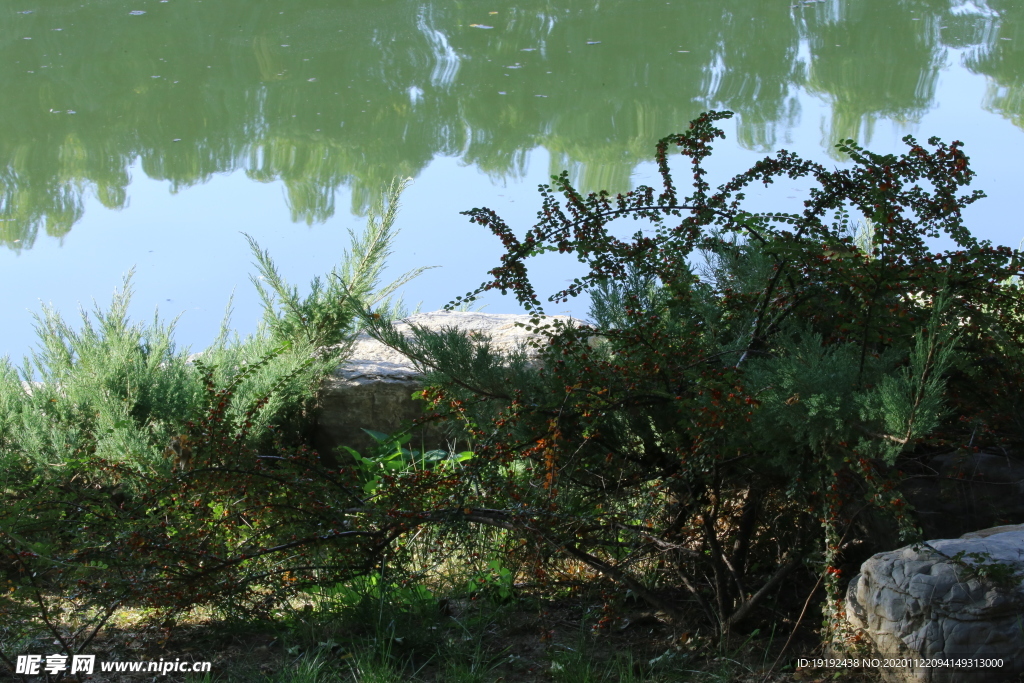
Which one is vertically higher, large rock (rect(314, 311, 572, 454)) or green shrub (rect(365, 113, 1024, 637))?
green shrub (rect(365, 113, 1024, 637))

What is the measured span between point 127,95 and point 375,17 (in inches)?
136

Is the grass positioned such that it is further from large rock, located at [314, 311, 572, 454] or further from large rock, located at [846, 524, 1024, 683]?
large rock, located at [314, 311, 572, 454]

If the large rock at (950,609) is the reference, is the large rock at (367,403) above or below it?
below

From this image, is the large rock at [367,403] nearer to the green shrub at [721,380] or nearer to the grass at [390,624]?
the grass at [390,624]

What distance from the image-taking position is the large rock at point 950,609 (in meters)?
2.11

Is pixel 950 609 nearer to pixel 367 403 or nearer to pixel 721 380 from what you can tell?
pixel 721 380

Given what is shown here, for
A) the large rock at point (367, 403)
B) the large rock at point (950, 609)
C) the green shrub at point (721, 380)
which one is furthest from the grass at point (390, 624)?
the large rock at point (367, 403)

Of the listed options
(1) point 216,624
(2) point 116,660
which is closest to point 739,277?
(1) point 216,624

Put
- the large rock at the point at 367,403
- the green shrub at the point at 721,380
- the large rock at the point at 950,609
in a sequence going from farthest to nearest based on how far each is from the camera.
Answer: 1. the large rock at the point at 367,403
2. the green shrub at the point at 721,380
3. the large rock at the point at 950,609

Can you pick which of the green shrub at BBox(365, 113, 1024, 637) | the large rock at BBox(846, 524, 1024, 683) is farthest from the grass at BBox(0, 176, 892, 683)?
the large rock at BBox(846, 524, 1024, 683)

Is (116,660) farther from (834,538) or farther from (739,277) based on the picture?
(739,277)

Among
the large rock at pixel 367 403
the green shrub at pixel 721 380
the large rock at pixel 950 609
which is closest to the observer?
the large rock at pixel 950 609

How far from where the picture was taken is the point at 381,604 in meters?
2.71

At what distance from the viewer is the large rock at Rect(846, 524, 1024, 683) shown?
6.93 feet
